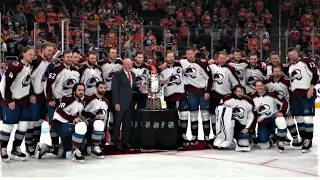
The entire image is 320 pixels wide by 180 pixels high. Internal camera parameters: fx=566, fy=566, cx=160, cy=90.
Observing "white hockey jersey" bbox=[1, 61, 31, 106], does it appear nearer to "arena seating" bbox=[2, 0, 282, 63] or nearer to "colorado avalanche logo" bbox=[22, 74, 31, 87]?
"colorado avalanche logo" bbox=[22, 74, 31, 87]

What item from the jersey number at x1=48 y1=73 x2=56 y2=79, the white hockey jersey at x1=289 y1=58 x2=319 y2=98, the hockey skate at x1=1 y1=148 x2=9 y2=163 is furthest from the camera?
the white hockey jersey at x1=289 y1=58 x2=319 y2=98

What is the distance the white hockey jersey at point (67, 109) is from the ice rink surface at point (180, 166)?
1.51ft

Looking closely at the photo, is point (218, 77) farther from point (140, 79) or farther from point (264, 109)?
point (140, 79)

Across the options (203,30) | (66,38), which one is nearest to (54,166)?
(66,38)

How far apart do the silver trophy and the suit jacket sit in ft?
0.78

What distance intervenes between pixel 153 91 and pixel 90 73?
2.52ft

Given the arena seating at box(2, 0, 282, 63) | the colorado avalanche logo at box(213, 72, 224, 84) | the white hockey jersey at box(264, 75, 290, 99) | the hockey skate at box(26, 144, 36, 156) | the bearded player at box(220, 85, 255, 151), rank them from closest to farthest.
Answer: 1. the hockey skate at box(26, 144, 36, 156)
2. the bearded player at box(220, 85, 255, 151)
3. the white hockey jersey at box(264, 75, 290, 99)
4. the colorado avalanche logo at box(213, 72, 224, 84)
5. the arena seating at box(2, 0, 282, 63)

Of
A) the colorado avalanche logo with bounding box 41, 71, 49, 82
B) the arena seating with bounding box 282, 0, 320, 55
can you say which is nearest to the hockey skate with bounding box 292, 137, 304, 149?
the colorado avalanche logo with bounding box 41, 71, 49, 82

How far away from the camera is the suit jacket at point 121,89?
21.6ft

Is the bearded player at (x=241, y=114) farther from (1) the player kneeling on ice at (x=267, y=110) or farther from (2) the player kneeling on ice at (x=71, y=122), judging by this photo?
(2) the player kneeling on ice at (x=71, y=122)

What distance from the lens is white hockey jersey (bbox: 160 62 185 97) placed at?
706 cm

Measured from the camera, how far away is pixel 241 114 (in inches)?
267

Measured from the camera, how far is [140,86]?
7070 millimetres

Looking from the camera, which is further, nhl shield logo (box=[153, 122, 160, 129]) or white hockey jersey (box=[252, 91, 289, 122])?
white hockey jersey (box=[252, 91, 289, 122])
